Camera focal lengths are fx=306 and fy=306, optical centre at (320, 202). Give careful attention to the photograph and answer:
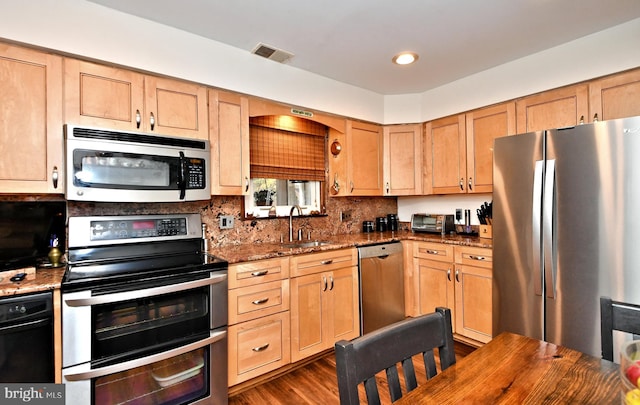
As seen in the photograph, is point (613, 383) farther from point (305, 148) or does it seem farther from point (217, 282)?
point (305, 148)

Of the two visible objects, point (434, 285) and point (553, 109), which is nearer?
point (553, 109)

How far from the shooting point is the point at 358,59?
8.60ft

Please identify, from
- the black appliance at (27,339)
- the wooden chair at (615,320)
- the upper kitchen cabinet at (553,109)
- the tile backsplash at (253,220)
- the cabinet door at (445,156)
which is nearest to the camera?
the wooden chair at (615,320)

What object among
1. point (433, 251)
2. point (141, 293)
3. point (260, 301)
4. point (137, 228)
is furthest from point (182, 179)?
point (433, 251)

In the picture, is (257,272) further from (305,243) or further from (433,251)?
(433,251)

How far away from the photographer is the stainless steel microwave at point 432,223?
3246 millimetres

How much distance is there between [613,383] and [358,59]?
8.28 feet

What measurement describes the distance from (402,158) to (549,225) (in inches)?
65.7

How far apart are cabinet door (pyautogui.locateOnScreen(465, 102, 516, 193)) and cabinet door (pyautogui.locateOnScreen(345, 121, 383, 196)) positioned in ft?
2.98

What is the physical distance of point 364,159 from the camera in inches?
130

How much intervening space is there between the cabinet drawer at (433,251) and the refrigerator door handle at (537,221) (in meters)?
0.73

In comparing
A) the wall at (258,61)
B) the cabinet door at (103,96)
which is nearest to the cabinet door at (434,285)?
the wall at (258,61)

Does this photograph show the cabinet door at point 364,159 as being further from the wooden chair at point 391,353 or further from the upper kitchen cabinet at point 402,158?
the wooden chair at point 391,353

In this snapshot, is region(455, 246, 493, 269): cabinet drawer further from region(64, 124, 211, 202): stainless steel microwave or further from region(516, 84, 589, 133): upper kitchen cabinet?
region(64, 124, 211, 202): stainless steel microwave
